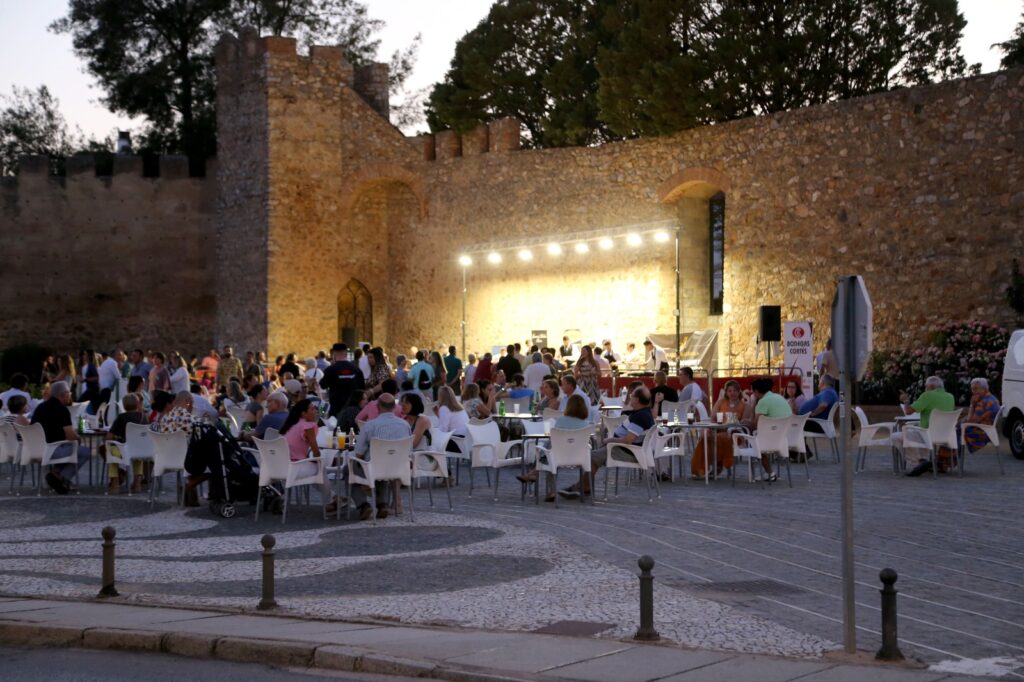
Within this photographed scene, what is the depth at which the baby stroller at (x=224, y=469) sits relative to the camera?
11750 mm

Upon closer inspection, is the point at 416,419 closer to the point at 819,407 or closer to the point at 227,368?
the point at 819,407

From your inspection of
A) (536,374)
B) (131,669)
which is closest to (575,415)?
(131,669)

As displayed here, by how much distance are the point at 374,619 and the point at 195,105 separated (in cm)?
3207

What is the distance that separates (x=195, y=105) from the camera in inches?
1459

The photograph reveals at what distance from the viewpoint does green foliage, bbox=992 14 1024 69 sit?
33688 mm

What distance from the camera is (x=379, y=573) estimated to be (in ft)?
27.8

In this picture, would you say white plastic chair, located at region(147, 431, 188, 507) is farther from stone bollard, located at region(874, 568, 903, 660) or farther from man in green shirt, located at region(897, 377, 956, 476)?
stone bollard, located at region(874, 568, 903, 660)

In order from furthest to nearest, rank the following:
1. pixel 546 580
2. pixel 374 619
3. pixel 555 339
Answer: pixel 555 339, pixel 546 580, pixel 374 619

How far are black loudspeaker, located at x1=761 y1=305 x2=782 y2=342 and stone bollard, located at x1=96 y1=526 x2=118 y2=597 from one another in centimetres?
1528

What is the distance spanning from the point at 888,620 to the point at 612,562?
2.97 meters

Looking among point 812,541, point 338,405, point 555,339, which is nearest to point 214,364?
point 555,339

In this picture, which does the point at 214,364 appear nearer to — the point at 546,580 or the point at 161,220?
the point at 161,220

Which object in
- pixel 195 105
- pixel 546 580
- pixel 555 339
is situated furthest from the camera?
pixel 195 105

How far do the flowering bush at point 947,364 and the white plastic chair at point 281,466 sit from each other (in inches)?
468
